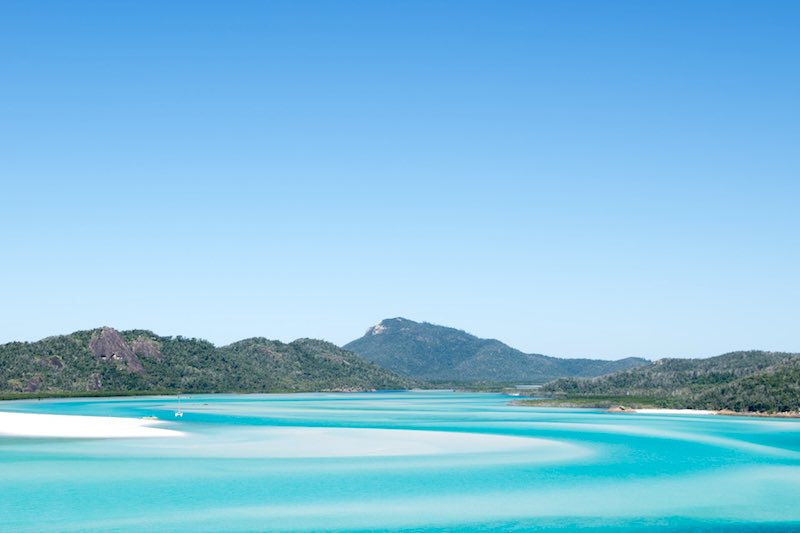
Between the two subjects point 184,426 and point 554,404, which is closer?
point 184,426

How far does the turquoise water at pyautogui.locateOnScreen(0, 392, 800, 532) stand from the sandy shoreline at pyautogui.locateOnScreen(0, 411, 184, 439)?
199 inches

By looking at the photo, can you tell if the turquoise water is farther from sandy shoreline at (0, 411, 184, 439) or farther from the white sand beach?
the white sand beach

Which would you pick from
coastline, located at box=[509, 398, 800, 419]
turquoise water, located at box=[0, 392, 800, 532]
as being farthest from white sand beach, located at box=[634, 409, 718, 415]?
turquoise water, located at box=[0, 392, 800, 532]

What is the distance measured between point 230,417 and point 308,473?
77736 mm

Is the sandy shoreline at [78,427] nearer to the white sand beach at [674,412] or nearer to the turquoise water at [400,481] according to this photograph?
the turquoise water at [400,481]

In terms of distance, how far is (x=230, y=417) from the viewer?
14225cm

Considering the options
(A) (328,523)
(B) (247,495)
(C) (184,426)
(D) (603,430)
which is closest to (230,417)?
(C) (184,426)

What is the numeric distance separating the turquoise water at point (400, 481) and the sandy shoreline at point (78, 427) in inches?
199

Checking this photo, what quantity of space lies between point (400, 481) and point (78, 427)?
60.8 metres

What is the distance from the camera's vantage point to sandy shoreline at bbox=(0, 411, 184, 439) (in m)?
99.9

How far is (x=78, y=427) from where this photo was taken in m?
110

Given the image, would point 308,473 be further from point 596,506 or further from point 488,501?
point 596,506

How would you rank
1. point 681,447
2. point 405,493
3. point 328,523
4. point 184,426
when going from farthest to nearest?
point 184,426 → point 681,447 → point 405,493 → point 328,523

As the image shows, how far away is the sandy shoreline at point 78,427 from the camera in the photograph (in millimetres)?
99875
